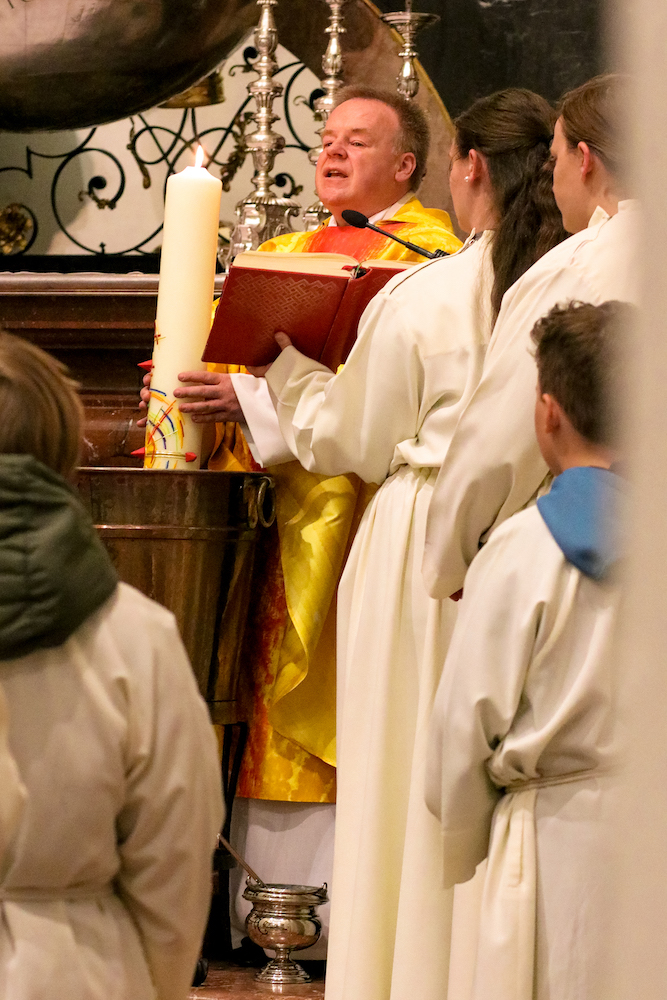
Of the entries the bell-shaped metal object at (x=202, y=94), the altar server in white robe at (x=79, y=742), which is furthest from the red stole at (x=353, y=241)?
the altar server in white robe at (x=79, y=742)

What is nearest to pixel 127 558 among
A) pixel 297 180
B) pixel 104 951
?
pixel 104 951

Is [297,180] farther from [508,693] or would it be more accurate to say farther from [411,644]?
[508,693]

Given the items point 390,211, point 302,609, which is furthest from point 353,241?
point 302,609

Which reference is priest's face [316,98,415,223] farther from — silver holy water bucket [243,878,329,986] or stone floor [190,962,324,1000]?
stone floor [190,962,324,1000]

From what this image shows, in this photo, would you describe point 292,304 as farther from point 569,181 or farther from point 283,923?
point 283,923

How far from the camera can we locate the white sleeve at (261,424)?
288 cm

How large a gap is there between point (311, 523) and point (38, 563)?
1.93 meters

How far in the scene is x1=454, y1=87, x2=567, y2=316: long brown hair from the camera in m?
2.46

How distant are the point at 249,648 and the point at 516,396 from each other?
1309 mm

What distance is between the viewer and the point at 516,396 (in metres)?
2.05

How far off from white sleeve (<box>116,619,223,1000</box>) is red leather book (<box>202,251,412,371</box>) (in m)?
1.42

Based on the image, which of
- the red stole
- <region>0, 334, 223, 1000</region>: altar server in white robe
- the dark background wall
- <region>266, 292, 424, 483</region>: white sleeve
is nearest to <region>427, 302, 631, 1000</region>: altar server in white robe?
<region>0, 334, 223, 1000</region>: altar server in white robe

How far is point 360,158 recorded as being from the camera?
3.20 m

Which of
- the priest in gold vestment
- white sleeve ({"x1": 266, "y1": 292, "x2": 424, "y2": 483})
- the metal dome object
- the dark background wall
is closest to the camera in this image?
white sleeve ({"x1": 266, "y1": 292, "x2": 424, "y2": 483})
